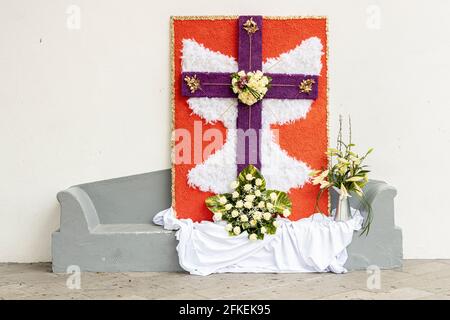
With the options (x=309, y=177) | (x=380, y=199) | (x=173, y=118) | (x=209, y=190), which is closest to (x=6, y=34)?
(x=173, y=118)

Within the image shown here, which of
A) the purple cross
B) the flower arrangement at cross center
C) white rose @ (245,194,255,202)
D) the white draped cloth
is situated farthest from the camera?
the purple cross

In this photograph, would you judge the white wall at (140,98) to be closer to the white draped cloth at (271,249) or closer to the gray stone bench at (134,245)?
the gray stone bench at (134,245)

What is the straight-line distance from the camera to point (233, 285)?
15.1 ft

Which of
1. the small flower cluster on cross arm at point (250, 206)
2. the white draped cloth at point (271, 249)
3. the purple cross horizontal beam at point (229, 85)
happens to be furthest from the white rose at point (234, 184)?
the purple cross horizontal beam at point (229, 85)

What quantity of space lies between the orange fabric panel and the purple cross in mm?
66

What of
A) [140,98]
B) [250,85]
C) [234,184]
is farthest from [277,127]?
[140,98]

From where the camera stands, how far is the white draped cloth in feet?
16.1

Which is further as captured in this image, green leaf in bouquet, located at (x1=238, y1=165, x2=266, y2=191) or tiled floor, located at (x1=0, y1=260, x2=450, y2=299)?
green leaf in bouquet, located at (x1=238, y1=165, x2=266, y2=191)

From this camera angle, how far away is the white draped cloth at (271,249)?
4.92m

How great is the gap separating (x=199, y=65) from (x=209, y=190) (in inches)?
37.8

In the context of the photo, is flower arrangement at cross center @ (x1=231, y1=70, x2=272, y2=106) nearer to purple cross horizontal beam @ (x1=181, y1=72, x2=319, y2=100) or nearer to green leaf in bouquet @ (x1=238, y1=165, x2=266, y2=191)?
purple cross horizontal beam @ (x1=181, y1=72, x2=319, y2=100)

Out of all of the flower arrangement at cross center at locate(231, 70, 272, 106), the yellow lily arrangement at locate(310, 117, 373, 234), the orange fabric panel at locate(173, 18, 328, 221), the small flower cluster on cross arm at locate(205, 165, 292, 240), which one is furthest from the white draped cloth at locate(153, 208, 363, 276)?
the flower arrangement at cross center at locate(231, 70, 272, 106)

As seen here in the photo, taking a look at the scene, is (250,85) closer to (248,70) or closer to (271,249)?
(248,70)

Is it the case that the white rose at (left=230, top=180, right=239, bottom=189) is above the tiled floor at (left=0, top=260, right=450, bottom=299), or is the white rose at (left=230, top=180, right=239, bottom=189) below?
above
